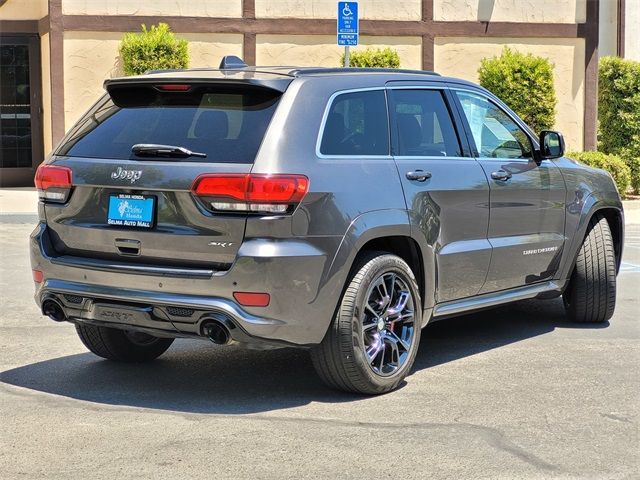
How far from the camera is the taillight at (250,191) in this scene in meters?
5.52

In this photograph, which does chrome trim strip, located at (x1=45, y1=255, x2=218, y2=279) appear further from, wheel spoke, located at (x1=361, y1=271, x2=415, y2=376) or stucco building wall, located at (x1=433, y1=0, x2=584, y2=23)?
stucco building wall, located at (x1=433, y1=0, x2=584, y2=23)

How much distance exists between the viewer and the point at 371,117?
641cm

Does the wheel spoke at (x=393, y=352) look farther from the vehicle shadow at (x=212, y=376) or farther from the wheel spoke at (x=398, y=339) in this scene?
the vehicle shadow at (x=212, y=376)

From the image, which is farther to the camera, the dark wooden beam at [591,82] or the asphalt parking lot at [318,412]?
the dark wooden beam at [591,82]

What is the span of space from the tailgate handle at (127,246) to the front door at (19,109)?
16.9 m

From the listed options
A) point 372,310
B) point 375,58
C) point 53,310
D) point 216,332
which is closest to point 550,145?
point 372,310

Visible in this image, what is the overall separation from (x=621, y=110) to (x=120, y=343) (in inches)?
662

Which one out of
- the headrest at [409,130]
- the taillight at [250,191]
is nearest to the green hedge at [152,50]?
the headrest at [409,130]

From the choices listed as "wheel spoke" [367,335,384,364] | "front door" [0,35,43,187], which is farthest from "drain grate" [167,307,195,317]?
"front door" [0,35,43,187]

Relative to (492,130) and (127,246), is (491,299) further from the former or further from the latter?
(127,246)

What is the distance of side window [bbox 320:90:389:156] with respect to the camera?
19.7 ft

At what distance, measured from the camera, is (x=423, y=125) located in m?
6.75

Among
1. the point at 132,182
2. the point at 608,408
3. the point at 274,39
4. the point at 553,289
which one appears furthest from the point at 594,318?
the point at 274,39

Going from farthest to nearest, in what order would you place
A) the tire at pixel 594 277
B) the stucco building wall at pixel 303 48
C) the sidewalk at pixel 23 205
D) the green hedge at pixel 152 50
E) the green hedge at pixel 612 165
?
the stucco building wall at pixel 303 48 < the green hedge at pixel 152 50 < the green hedge at pixel 612 165 < the sidewalk at pixel 23 205 < the tire at pixel 594 277
